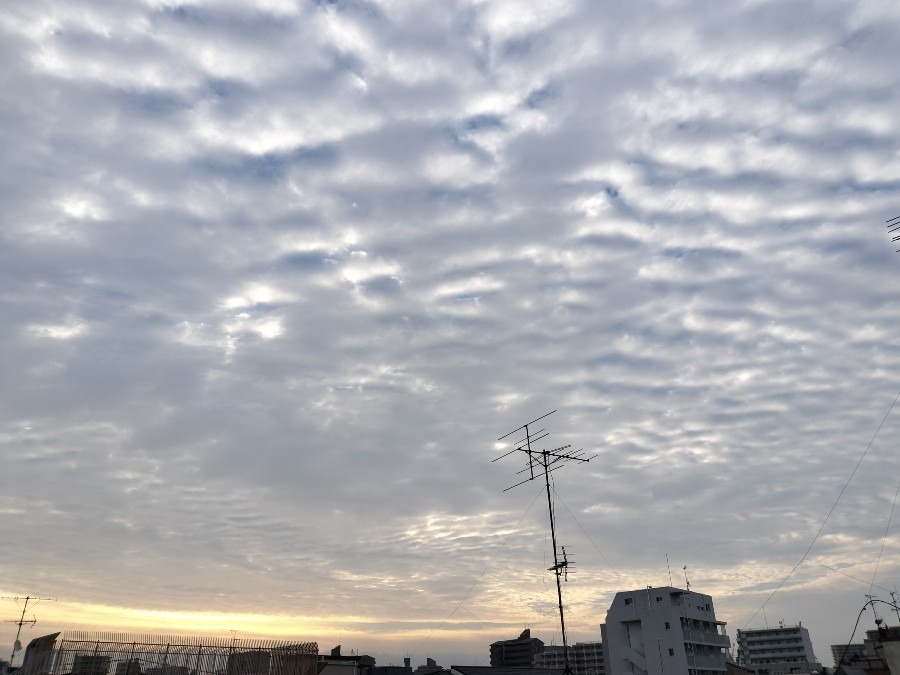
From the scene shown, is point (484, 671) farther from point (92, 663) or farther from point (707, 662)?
point (707, 662)

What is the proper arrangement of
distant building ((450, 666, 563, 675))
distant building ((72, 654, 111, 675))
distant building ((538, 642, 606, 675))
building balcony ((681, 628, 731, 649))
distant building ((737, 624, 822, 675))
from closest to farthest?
distant building ((72, 654, 111, 675))
distant building ((450, 666, 563, 675))
building balcony ((681, 628, 731, 649))
distant building ((737, 624, 822, 675))
distant building ((538, 642, 606, 675))

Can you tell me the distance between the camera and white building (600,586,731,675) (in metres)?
79.4

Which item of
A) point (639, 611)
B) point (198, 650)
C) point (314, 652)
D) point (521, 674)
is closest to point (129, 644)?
point (198, 650)

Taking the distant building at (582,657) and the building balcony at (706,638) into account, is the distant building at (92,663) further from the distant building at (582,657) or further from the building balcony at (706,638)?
the distant building at (582,657)

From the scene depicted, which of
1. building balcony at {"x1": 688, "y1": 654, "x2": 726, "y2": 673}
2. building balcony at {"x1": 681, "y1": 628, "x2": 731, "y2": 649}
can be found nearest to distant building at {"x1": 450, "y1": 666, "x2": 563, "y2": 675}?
building balcony at {"x1": 688, "y1": 654, "x2": 726, "y2": 673}

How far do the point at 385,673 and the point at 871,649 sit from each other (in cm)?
5720

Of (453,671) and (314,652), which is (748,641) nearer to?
(453,671)

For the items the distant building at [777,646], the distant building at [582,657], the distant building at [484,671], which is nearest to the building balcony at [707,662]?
the distant building at [484,671]

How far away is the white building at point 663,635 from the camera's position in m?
79.4

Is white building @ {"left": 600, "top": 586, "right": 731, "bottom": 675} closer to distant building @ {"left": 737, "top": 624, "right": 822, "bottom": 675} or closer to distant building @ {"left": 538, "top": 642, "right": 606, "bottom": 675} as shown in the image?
distant building @ {"left": 737, "top": 624, "right": 822, "bottom": 675}

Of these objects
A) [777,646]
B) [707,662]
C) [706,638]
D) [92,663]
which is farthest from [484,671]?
[777,646]

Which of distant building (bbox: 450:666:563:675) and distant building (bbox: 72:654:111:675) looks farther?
distant building (bbox: 450:666:563:675)

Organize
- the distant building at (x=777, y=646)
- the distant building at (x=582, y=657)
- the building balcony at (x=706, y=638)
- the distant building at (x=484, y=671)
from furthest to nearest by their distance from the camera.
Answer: the distant building at (x=582, y=657)
the distant building at (x=777, y=646)
the building balcony at (x=706, y=638)
the distant building at (x=484, y=671)

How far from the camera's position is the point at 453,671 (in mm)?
50688
